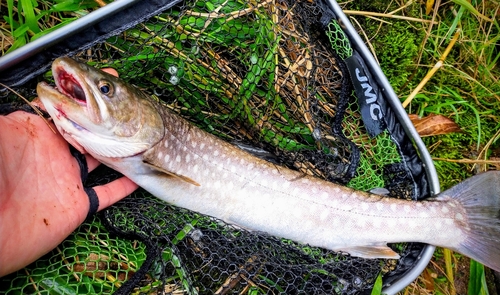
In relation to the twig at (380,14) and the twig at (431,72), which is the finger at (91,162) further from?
the twig at (431,72)

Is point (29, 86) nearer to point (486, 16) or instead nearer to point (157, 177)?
point (157, 177)

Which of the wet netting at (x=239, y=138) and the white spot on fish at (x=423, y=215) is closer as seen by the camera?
the wet netting at (x=239, y=138)

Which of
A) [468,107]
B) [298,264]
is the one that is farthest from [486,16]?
[298,264]

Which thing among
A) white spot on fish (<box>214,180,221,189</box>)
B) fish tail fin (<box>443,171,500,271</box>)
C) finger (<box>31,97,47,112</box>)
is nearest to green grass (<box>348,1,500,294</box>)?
fish tail fin (<box>443,171,500,271</box>)

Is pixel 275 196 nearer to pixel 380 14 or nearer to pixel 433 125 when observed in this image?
pixel 433 125

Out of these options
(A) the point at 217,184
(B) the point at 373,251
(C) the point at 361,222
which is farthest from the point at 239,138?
(B) the point at 373,251

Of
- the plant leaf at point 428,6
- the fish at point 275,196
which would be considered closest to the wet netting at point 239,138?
the fish at point 275,196
